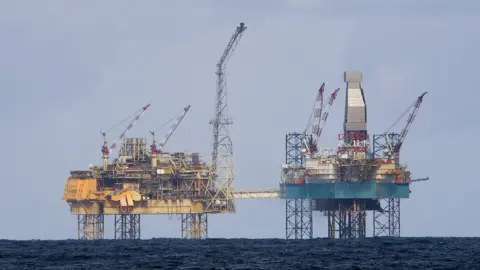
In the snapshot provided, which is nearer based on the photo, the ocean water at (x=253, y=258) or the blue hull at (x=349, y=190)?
the ocean water at (x=253, y=258)

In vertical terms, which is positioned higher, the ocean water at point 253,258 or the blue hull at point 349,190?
the blue hull at point 349,190

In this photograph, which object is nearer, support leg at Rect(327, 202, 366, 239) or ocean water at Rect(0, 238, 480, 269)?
ocean water at Rect(0, 238, 480, 269)

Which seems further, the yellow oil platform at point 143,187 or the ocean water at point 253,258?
the yellow oil platform at point 143,187

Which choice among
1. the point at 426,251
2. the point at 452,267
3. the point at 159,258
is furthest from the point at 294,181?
the point at 452,267

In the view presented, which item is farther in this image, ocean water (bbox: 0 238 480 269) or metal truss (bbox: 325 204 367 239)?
metal truss (bbox: 325 204 367 239)

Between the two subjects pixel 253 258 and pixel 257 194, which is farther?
pixel 257 194

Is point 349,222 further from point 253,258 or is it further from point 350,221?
point 253,258

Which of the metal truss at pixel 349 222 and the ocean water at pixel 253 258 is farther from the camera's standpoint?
the metal truss at pixel 349 222

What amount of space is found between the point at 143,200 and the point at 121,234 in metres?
4.48

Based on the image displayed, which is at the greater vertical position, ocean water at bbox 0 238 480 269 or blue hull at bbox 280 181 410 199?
blue hull at bbox 280 181 410 199

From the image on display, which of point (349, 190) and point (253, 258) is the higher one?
point (349, 190)

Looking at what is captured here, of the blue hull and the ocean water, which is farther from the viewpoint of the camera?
the blue hull

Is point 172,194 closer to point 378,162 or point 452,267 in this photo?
point 378,162

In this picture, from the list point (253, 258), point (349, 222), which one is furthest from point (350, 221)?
point (253, 258)
